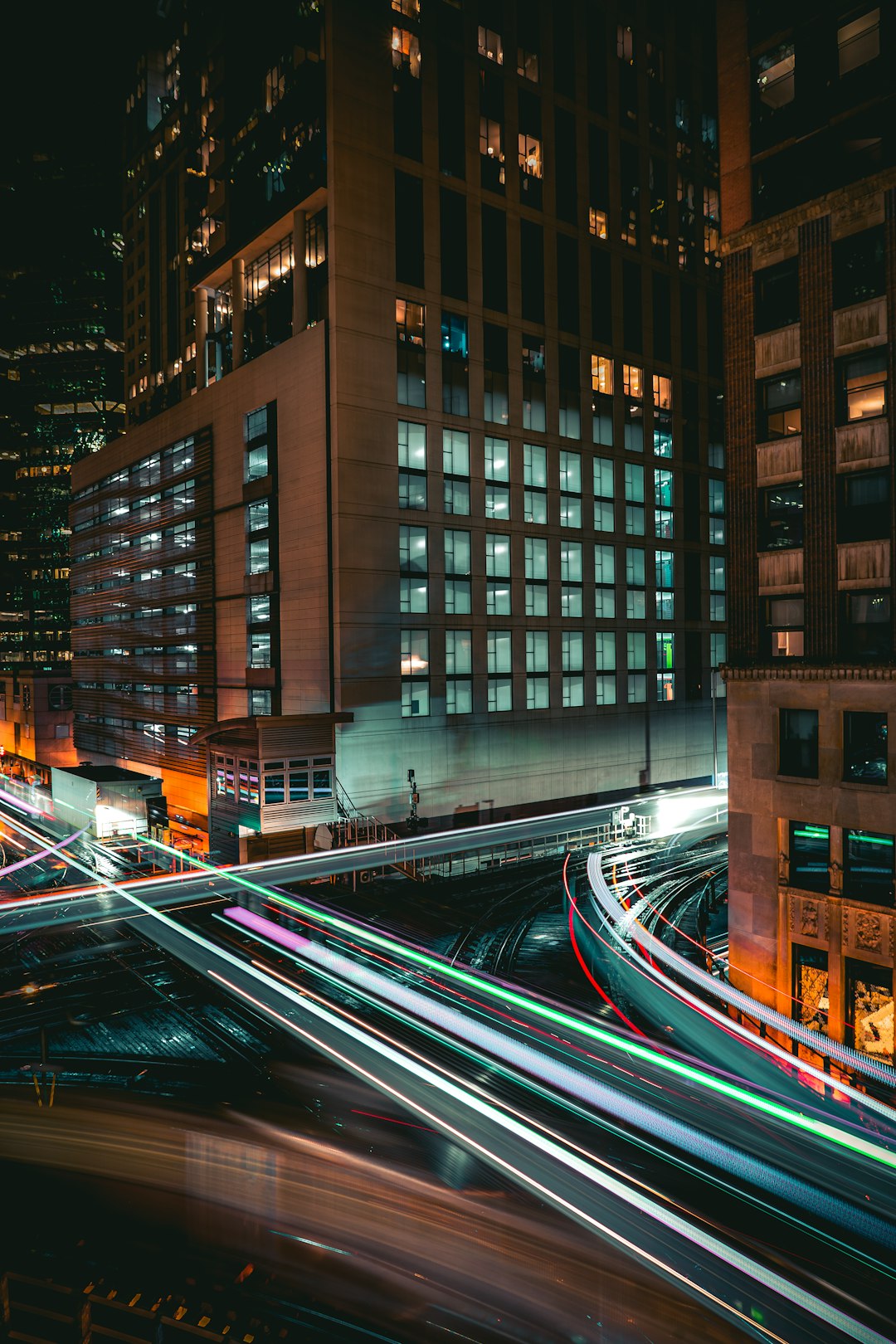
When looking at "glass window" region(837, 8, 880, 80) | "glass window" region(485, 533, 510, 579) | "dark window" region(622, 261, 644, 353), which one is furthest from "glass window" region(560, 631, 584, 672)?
"glass window" region(837, 8, 880, 80)

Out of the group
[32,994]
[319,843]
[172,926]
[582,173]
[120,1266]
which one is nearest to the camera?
[120,1266]

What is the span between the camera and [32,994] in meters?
20.7

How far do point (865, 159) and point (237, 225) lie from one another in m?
43.9

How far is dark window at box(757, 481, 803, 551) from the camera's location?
76.3 feet

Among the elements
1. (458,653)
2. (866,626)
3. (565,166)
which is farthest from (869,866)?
(565,166)

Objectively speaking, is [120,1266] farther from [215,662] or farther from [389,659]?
[215,662]

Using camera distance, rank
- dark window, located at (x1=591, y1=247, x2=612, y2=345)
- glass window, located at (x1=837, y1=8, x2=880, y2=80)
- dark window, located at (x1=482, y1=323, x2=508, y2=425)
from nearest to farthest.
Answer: glass window, located at (x1=837, y1=8, x2=880, y2=80), dark window, located at (x1=482, y1=323, x2=508, y2=425), dark window, located at (x1=591, y1=247, x2=612, y2=345)

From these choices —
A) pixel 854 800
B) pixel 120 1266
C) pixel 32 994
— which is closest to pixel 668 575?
pixel 854 800

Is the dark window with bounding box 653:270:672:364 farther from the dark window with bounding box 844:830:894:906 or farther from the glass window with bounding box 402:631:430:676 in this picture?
the dark window with bounding box 844:830:894:906

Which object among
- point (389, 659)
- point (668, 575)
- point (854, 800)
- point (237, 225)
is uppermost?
point (237, 225)

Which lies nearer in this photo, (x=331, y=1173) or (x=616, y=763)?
(x=331, y=1173)

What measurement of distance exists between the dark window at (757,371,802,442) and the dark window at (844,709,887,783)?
8.84m

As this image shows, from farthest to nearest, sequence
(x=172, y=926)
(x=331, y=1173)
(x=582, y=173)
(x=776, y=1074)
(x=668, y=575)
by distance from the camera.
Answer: (x=668, y=575) → (x=582, y=173) → (x=172, y=926) → (x=776, y=1074) → (x=331, y=1173)

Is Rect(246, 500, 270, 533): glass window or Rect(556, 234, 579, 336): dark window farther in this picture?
Rect(556, 234, 579, 336): dark window
